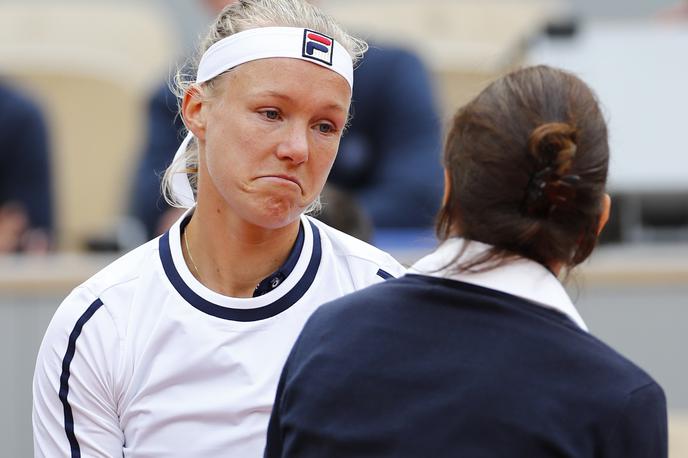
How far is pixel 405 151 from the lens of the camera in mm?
4469

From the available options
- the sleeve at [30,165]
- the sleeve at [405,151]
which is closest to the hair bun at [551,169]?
the sleeve at [405,151]

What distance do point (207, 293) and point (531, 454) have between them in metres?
0.65

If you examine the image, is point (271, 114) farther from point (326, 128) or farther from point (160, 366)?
point (160, 366)

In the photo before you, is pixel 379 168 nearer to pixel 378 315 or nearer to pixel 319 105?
pixel 319 105

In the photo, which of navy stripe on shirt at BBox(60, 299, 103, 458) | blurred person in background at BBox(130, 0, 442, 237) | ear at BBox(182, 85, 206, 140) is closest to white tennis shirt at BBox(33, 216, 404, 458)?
navy stripe on shirt at BBox(60, 299, 103, 458)

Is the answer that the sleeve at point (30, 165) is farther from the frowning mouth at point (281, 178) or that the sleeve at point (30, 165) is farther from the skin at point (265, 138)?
the frowning mouth at point (281, 178)

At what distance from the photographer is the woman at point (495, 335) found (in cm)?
151

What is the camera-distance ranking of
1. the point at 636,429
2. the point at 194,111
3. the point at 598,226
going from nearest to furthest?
the point at 636,429, the point at 598,226, the point at 194,111

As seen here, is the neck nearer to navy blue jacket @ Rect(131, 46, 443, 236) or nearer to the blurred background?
the blurred background

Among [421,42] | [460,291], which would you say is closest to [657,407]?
[460,291]

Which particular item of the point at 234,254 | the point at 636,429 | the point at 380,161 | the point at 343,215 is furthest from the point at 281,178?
the point at 380,161

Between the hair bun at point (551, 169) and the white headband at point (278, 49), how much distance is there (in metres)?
0.44

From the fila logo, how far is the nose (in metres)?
0.11

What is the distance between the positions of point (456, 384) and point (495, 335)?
0.26 ft
